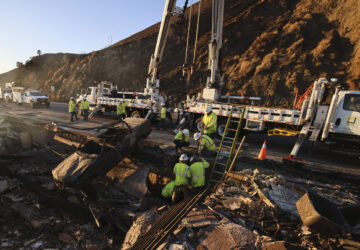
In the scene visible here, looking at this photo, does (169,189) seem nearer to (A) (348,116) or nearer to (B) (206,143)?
(B) (206,143)

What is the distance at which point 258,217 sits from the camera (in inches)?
135

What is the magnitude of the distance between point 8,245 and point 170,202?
3329mm

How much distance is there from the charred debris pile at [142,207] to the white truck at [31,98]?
568 inches

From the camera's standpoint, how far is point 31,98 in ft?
62.6

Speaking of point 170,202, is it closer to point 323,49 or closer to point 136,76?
point 323,49

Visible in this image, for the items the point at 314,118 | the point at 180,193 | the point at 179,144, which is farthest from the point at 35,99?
the point at 314,118

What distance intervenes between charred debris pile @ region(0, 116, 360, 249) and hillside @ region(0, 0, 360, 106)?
29.9 feet

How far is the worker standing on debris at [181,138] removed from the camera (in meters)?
7.00

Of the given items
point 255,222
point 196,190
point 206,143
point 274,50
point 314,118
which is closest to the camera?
point 255,222

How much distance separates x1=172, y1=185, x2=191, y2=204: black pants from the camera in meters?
4.57

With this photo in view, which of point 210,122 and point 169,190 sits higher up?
point 210,122

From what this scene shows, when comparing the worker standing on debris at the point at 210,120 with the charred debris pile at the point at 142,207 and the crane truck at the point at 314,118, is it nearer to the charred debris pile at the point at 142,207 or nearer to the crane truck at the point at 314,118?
the crane truck at the point at 314,118

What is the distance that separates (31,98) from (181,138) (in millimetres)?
19335

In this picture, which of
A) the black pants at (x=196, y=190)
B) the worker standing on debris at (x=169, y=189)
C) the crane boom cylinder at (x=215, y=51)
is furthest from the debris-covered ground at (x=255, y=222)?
the crane boom cylinder at (x=215, y=51)
